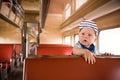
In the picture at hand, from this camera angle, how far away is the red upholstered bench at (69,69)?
1.14 m

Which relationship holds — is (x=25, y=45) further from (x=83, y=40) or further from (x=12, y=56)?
(x=83, y=40)

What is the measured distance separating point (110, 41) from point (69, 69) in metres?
1.64

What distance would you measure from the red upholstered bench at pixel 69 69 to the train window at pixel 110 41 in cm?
123

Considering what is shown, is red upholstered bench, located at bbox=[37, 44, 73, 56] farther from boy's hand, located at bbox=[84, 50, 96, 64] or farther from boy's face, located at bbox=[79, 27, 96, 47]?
boy's hand, located at bbox=[84, 50, 96, 64]

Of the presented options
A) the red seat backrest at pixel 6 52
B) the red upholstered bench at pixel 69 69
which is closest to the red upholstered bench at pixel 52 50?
the red seat backrest at pixel 6 52

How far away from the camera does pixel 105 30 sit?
2809 millimetres

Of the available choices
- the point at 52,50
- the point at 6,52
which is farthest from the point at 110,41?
the point at 6,52

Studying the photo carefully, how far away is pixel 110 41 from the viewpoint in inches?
104

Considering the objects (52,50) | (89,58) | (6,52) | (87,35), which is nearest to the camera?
(89,58)

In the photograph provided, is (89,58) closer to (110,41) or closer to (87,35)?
(87,35)

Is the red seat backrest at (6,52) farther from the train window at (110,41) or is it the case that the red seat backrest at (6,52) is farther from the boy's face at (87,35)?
the boy's face at (87,35)

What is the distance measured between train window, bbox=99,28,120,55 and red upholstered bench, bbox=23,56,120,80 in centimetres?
123

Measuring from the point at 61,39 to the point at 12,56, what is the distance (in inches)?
171

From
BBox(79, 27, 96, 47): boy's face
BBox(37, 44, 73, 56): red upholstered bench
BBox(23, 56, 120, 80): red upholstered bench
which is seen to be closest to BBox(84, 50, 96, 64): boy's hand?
BBox(23, 56, 120, 80): red upholstered bench
